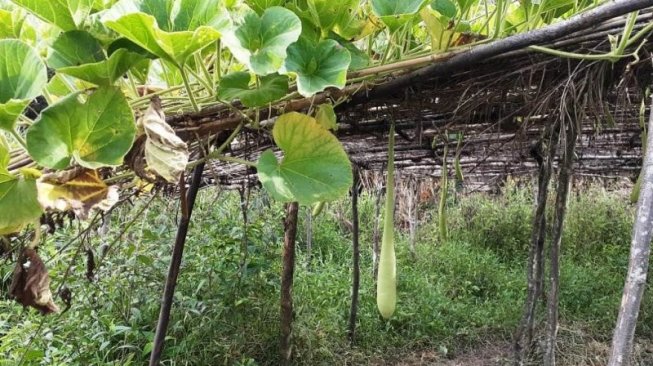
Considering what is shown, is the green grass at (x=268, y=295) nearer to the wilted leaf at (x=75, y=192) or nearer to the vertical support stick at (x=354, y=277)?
the vertical support stick at (x=354, y=277)

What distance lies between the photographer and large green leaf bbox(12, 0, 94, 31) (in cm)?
49

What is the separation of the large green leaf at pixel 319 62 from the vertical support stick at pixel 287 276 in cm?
164

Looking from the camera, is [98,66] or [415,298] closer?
[98,66]

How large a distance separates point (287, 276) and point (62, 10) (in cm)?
205

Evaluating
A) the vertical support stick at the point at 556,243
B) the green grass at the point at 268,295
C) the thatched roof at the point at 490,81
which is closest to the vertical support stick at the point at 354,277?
the green grass at the point at 268,295

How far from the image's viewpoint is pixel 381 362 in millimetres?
3410

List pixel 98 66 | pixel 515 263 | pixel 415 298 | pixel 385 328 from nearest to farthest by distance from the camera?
1. pixel 98 66
2. pixel 385 328
3. pixel 415 298
4. pixel 515 263

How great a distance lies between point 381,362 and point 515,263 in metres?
2.96

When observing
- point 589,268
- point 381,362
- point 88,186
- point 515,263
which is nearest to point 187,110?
point 88,186

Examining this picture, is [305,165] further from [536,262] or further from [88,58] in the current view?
[536,262]

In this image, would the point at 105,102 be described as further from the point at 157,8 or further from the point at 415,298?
the point at 415,298

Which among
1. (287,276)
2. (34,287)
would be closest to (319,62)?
Result: (34,287)

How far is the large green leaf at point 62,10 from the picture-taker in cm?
49

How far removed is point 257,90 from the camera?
623mm
